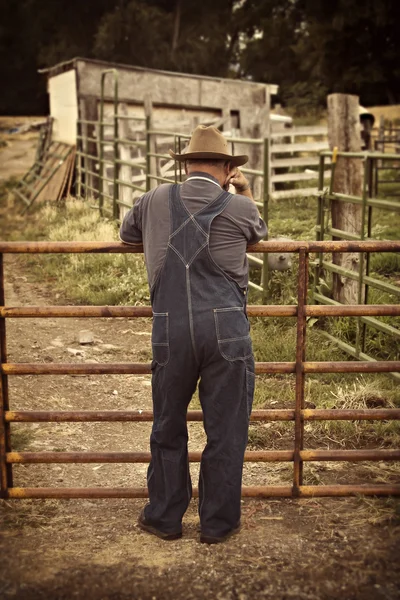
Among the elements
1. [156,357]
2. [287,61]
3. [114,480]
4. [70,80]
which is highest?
[287,61]

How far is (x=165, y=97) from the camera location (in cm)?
1758

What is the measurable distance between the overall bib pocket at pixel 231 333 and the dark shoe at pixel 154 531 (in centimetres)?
90

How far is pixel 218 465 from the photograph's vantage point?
138 inches

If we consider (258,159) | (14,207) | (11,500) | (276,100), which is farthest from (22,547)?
(276,100)

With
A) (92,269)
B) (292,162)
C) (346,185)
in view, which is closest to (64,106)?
(292,162)

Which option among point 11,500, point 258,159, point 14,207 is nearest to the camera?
point 11,500

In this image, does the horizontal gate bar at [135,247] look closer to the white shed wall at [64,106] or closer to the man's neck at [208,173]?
the man's neck at [208,173]

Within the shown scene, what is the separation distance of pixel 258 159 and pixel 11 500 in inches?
604

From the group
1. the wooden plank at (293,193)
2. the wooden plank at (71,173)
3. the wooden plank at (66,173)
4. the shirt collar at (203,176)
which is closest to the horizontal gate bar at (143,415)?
the shirt collar at (203,176)

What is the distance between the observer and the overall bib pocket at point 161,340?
343 centimetres

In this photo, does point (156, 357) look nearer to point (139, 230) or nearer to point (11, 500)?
point (139, 230)

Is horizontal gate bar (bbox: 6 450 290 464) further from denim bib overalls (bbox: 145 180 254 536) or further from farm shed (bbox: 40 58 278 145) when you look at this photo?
farm shed (bbox: 40 58 278 145)

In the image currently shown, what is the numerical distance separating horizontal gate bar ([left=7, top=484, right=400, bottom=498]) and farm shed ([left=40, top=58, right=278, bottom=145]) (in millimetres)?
12914

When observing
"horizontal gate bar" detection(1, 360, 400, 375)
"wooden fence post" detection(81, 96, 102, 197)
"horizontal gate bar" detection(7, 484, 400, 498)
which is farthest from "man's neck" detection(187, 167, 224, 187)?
"wooden fence post" detection(81, 96, 102, 197)
